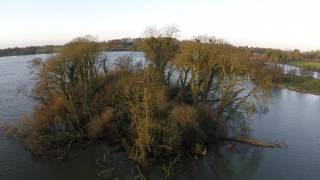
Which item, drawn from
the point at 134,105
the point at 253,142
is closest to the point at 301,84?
the point at 253,142

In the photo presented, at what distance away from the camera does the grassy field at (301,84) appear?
67.2 metres

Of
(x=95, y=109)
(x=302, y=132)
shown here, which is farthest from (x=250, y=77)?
(x=95, y=109)

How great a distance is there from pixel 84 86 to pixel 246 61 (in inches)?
594

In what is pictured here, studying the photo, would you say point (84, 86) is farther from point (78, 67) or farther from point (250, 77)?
point (250, 77)

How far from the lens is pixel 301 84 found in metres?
72.2

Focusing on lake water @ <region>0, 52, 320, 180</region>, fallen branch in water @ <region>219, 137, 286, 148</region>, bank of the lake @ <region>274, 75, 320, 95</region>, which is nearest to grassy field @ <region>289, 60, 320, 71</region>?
bank of the lake @ <region>274, 75, 320, 95</region>

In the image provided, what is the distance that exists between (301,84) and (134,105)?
189 ft

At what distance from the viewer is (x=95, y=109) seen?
28.9 meters

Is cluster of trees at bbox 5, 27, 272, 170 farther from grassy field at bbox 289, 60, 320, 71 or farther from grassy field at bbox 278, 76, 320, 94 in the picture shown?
grassy field at bbox 289, 60, 320, 71

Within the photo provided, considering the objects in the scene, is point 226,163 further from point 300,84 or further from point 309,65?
point 309,65

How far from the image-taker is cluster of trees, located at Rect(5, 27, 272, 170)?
24750 millimetres

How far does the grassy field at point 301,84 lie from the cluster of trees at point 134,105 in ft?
131

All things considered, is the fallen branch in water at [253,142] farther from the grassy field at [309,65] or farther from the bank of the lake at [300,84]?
the grassy field at [309,65]

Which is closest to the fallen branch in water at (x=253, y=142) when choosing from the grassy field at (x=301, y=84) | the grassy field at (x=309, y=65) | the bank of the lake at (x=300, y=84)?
the bank of the lake at (x=300, y=84)
